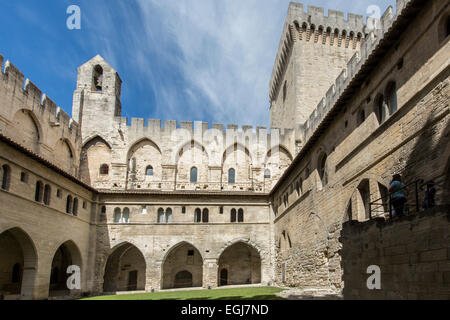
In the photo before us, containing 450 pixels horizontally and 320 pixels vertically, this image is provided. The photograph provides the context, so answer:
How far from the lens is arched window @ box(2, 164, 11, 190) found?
1799 centimetres

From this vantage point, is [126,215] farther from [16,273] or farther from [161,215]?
[16,273]

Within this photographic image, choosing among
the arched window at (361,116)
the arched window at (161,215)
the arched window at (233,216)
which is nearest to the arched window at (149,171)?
the arched window at (161,215)

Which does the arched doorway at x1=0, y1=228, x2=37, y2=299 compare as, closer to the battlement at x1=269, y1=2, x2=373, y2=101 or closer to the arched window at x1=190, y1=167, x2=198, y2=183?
the arched window at x1=190, y1=167, x2=198, y2=183

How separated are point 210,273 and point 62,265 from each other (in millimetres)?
11614

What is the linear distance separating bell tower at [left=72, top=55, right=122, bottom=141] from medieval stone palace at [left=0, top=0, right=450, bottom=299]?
0.12 m

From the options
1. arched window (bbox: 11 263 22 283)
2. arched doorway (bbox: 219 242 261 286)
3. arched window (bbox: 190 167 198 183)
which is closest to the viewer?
arched window (bbox: 11 263 22 283)

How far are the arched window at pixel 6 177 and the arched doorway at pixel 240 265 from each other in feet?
58.7

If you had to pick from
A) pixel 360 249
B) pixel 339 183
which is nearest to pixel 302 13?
pixel 339 183

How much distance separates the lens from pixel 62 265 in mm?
29000

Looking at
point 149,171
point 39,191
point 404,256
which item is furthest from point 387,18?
point 149,171

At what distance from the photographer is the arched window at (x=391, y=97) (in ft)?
39.6

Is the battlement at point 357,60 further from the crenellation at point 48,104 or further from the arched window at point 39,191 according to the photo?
the crenellation at point 48,104

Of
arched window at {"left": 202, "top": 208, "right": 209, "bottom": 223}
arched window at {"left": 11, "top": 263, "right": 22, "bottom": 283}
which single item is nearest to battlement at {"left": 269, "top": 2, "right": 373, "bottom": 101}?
arched window at {"left": 202, "top": 208, "right": 209, "bottom": 223}

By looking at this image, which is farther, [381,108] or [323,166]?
[323,166]
